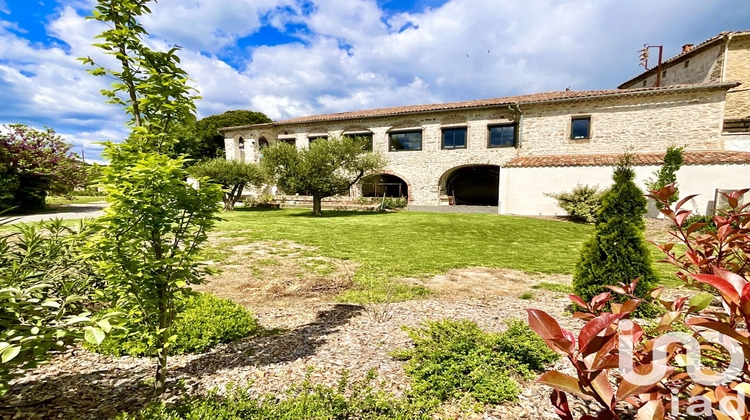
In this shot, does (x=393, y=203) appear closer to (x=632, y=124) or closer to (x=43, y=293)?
(x=632, y=124)

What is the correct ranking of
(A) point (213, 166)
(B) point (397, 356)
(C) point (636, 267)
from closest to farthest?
(B) point (397, 356) → (C) point (636, 267) → (A) point (213, 166)

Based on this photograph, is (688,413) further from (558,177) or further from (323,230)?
(558,177)

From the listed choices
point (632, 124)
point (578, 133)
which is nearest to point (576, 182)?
point (578, 133)

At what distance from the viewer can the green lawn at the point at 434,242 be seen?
707cm

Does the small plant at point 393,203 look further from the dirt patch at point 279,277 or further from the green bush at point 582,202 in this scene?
the dirt patch at point 279,277

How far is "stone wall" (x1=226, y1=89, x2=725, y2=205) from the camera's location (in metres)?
16.3

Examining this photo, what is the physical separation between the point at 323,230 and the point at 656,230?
13.7 metres

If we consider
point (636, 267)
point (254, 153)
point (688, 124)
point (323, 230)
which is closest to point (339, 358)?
point (636, 267)

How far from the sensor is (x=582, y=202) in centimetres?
1516

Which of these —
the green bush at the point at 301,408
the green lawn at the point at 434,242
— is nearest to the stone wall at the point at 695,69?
the green lawn at the point at 434,242

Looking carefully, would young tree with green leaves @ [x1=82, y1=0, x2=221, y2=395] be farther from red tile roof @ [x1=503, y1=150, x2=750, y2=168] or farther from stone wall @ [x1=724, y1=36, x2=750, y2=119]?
stone wall @ [x1=724, y1=36, x2=750, y2=119]

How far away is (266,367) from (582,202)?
55.4 feet

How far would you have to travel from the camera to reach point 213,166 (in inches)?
756

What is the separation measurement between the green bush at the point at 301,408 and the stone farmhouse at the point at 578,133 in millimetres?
17626
